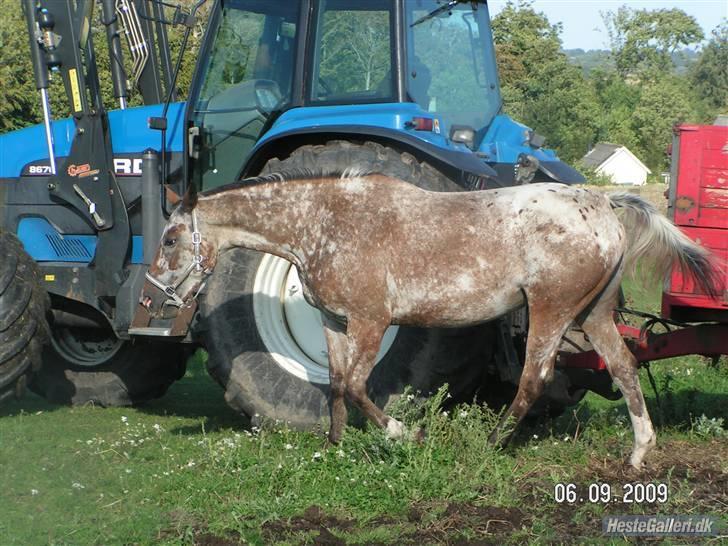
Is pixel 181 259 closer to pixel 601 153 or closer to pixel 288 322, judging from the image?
pixel 288 322

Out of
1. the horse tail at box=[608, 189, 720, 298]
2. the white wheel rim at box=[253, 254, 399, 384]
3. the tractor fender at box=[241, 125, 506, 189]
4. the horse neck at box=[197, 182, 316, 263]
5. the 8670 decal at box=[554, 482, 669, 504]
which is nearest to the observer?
the 8670 decal at box=[554, 482, 669, 504]

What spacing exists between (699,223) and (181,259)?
309cm

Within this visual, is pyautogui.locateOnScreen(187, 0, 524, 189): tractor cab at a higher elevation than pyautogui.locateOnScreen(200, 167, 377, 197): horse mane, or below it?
higher

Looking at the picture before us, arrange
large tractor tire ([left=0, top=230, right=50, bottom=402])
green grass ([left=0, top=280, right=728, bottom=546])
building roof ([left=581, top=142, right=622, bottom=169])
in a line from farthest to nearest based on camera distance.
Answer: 1. building roof ([left=581, top=142, right=622, bottom=169])
2. large tractor tire ([left=0, top=230, right=50, bottom=402])
3. green grass ([left=0, top=280, right=728, bottom=546])

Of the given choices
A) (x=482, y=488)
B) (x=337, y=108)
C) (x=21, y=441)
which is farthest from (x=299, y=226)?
(x=21, y=441)

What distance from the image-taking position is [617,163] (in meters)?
51.6

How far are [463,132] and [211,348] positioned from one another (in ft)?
7.17

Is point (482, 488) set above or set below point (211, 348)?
below

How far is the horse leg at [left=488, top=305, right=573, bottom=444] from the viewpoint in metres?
5.57

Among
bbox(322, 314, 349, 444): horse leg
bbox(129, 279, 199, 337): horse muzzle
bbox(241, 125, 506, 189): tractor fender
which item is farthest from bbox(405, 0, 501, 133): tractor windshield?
bbox(129, 279, 199, 337): horse muzzle

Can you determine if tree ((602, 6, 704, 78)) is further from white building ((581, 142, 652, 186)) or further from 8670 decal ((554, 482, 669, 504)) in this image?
Result: 8670 decal ((554, 482, 669, 504))

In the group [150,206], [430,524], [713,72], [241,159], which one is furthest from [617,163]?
[430,524]

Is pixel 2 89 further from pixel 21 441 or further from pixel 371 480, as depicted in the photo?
pixel 371 480

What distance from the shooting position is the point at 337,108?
648 centimetres
